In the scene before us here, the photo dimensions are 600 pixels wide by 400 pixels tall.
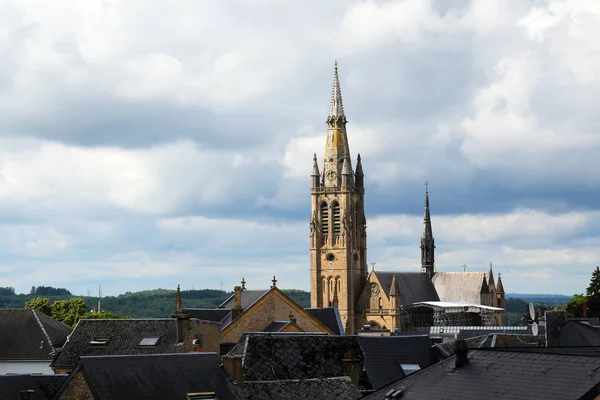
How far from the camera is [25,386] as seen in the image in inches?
2240

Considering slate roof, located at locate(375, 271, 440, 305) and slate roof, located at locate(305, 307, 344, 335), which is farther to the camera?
slate roof, located at locate(375, 271, 440, 305)

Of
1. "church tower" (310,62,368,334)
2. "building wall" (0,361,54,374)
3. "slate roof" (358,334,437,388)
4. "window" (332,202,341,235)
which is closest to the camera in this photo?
"slate roof" (358,334,437,388)

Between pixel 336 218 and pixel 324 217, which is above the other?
pixel 324 217

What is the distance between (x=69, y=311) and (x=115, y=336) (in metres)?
59.1

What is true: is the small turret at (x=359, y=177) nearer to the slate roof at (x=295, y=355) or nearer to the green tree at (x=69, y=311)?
the green tree at (x=69, y=311)

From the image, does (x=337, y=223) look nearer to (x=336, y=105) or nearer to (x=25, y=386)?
(x=336, y=105)

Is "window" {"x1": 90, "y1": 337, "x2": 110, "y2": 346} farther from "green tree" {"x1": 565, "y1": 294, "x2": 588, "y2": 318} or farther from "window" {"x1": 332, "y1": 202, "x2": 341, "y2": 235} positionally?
"window" {"x1": 332, "y1": 202, "x2": 341, "y2": 235}

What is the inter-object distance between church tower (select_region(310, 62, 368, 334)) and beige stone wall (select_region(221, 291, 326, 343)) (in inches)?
2986

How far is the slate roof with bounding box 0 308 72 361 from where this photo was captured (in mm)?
92062

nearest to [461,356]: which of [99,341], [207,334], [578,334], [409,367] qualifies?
[409,367]

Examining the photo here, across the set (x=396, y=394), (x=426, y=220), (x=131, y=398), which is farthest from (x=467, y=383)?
(x=426, y=220)

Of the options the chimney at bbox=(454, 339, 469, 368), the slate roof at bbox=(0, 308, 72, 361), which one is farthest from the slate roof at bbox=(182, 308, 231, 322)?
the chimney at bbox=(454, 339, 469, 368)

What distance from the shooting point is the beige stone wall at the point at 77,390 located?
47750 mm

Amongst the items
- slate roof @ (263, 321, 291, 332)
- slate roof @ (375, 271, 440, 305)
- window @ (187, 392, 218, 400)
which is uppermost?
slate roof @ (375, 271, 440, 305)
